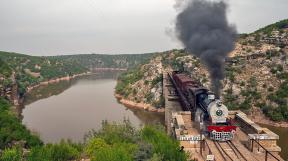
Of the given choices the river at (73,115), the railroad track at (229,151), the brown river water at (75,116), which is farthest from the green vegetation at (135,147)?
the river at (73,115)

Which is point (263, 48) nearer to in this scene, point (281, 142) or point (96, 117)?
point (281, 142)

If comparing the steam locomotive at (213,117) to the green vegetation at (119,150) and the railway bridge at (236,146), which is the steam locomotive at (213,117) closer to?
the railway bridge at (236,146)

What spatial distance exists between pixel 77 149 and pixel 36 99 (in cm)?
8502

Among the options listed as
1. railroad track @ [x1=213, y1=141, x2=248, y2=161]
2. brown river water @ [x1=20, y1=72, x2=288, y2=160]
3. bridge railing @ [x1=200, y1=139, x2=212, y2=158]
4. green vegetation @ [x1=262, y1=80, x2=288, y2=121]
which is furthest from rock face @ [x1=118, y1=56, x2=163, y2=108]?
bridge railing @ [x1=200, y1=139, x2=212, y2=158]

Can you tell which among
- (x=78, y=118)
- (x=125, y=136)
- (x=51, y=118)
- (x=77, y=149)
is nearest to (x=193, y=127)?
(x=125, y=136)

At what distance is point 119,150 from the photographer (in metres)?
28.3

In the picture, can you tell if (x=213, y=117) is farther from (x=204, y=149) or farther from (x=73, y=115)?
(x=73, y=115)

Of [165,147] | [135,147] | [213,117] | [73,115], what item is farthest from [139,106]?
[165,147]

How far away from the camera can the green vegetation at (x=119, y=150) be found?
92.7 feet

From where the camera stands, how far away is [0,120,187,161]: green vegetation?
28.2 meters

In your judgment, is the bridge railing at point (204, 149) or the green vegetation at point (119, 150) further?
the bridge railing at point (204, 149)

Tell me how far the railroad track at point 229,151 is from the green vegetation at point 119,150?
4437 millimetres

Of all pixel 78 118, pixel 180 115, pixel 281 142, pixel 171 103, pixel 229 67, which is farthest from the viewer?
pixel 229 67

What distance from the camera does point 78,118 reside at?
77312 mm
